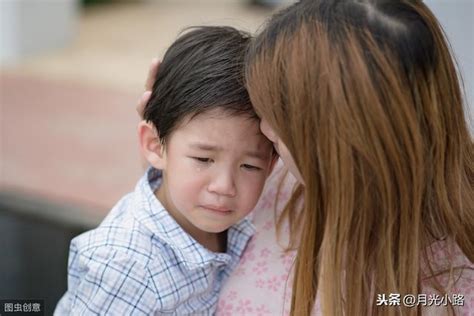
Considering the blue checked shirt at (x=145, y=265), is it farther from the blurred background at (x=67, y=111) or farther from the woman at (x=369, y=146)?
the blurred background at (x=67, y=111)

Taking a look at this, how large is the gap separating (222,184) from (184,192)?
0.08 meters

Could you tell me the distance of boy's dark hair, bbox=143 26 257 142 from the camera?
4.36ft

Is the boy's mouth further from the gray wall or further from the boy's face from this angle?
the gray wall

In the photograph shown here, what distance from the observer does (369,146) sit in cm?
115

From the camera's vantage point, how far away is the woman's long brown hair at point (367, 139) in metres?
1.13

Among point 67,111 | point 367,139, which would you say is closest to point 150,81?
point 367,139

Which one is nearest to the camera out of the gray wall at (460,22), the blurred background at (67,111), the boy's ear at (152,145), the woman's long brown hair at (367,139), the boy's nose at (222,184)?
the woman's long brown hair at (367,139)

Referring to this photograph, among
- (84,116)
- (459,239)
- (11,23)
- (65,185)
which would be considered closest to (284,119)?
(459,239)

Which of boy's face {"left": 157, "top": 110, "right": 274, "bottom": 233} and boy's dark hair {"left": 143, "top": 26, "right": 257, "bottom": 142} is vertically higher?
boy's dark hair {"left": 143, "top": 26, "right": 257, "bottom": 142}

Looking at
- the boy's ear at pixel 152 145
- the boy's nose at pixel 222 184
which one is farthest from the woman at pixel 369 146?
the boy's ear at pixel 152 145

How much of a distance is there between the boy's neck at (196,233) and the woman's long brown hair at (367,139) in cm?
27

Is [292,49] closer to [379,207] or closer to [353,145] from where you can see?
[353,145]

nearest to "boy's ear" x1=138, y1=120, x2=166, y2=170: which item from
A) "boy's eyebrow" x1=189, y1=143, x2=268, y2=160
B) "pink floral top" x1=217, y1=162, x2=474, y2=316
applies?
"boy's eyebrow" x1=189, y1=143, x2=268, y2=160

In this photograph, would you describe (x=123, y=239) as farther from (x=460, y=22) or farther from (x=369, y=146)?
(x=460, y=22)
